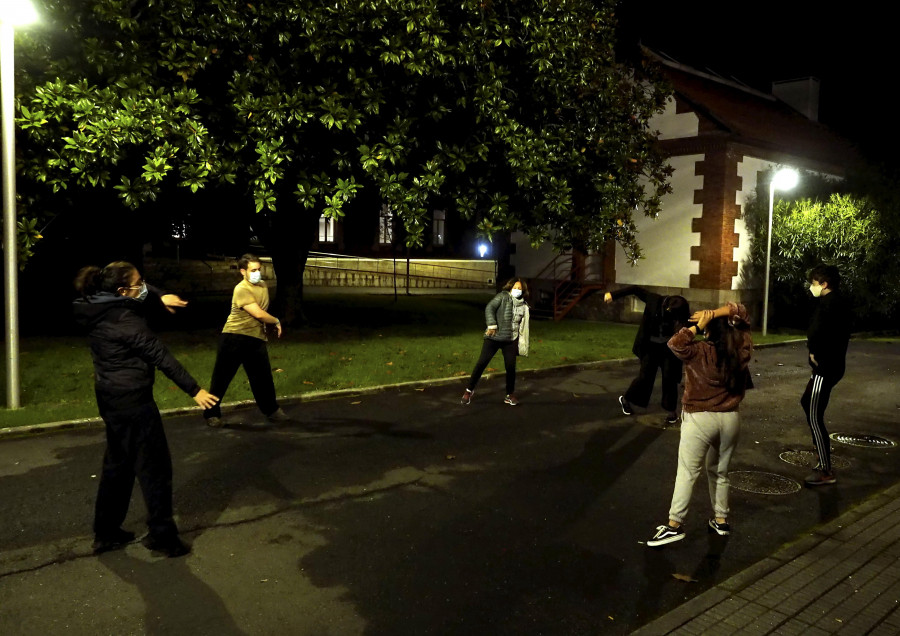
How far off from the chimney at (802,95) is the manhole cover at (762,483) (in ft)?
92.6

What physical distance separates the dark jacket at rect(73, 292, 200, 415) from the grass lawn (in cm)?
430

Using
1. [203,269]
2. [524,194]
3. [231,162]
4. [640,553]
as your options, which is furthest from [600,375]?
[203,269]

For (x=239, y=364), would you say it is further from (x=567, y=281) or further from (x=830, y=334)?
(x=567, y=281)

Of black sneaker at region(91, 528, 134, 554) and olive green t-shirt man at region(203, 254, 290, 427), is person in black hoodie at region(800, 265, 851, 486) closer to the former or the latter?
olive green t-shirt man at region(203, 254, 290, 427)

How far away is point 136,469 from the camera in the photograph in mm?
4816

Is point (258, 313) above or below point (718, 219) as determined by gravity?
below

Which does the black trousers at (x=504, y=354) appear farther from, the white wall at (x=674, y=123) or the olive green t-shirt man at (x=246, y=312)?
the white wall at (x=674, y=123)

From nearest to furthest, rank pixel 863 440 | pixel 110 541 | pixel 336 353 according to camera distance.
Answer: pixel 110 541 < pixel 863 440 < pixel 336 353

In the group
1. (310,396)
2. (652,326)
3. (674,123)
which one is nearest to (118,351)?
(310,396)

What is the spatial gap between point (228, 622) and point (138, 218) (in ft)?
49.3

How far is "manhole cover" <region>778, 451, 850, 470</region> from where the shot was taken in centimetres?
742

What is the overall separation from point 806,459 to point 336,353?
853cm

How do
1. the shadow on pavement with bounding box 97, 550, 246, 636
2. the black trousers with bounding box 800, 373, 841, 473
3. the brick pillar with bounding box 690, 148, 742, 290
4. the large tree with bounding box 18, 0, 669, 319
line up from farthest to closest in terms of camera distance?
1. the brick pillar with bounding box 690, 148, 742, 290
2. the large tree with bounding box 18, 0, 669, 319
3. the black trousers with bounding box 800, 373, 841, 473
4. the shadow on pavement with bounding box 97, 550, 246, 636

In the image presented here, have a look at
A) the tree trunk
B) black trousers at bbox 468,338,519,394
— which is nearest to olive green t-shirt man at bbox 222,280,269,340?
black trousers at bbox 468,338,519,394
